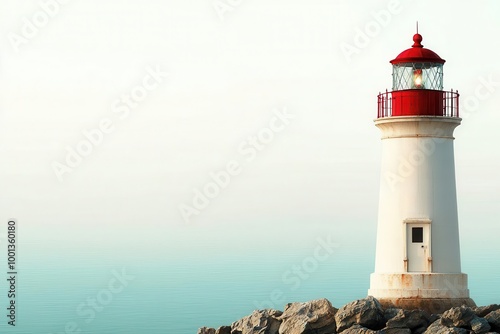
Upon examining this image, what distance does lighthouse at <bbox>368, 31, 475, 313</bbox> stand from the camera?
17812 millimetres

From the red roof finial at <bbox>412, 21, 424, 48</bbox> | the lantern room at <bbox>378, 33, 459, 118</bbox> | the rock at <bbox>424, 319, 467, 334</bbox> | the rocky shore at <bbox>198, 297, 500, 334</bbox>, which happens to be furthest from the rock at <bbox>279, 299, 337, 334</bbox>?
the red roof finial at <bbox>412, 21, 424, 48</bbox>

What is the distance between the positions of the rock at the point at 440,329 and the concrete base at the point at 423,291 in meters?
1.11

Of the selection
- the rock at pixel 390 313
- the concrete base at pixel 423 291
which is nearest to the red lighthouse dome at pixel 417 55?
the concrete base at pixel 423 291

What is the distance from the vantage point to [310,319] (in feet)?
56.1

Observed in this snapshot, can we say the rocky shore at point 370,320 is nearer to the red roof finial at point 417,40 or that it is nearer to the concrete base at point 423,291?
the concrete base at point 423,291

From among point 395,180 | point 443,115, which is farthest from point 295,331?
point 443,115

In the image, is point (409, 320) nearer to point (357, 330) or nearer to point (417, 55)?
point (357, 330)

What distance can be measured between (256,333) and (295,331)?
0.82 m

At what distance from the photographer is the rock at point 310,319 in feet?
56.0

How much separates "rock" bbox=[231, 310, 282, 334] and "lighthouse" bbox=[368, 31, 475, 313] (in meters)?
2.01

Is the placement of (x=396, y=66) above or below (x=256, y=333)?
above

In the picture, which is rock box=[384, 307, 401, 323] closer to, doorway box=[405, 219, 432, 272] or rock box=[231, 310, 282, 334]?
doorway box=[405, 219, 432, 272]

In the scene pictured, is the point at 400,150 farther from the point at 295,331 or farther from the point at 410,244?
the point at 295,331

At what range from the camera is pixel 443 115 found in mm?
18109
